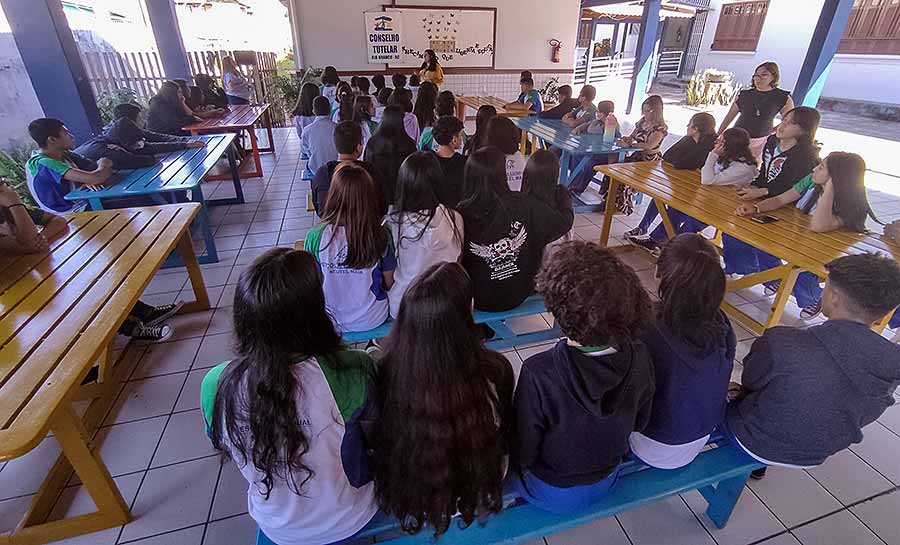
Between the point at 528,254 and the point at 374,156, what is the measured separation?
1.71 metres

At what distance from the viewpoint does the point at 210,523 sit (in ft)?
5.59

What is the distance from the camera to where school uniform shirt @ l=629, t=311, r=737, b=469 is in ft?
4.14

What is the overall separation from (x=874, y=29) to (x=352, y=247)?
14865mm

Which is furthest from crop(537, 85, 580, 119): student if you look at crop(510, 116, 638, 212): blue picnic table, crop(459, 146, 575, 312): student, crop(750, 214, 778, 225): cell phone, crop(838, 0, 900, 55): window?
crop(838, 0, 900, 55): window

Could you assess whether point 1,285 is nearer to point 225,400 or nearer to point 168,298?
point 168,298

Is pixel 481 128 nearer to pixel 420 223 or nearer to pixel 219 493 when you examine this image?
pixel 420 223

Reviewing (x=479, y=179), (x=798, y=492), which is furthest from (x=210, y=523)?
(x=798, y=492)

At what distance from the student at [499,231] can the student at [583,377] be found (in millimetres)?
854

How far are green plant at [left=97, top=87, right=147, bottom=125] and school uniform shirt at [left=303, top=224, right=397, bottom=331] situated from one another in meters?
4.60

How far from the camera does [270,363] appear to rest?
968 millimetres

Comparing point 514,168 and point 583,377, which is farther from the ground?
point 583,377

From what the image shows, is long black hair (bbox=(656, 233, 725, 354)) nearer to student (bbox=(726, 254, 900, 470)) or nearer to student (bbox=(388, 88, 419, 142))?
student (bbox=(726, 254, 900, 470))

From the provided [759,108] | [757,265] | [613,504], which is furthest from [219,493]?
[759,108]

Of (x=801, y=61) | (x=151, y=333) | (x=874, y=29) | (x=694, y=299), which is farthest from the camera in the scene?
(x=801, y=61)
